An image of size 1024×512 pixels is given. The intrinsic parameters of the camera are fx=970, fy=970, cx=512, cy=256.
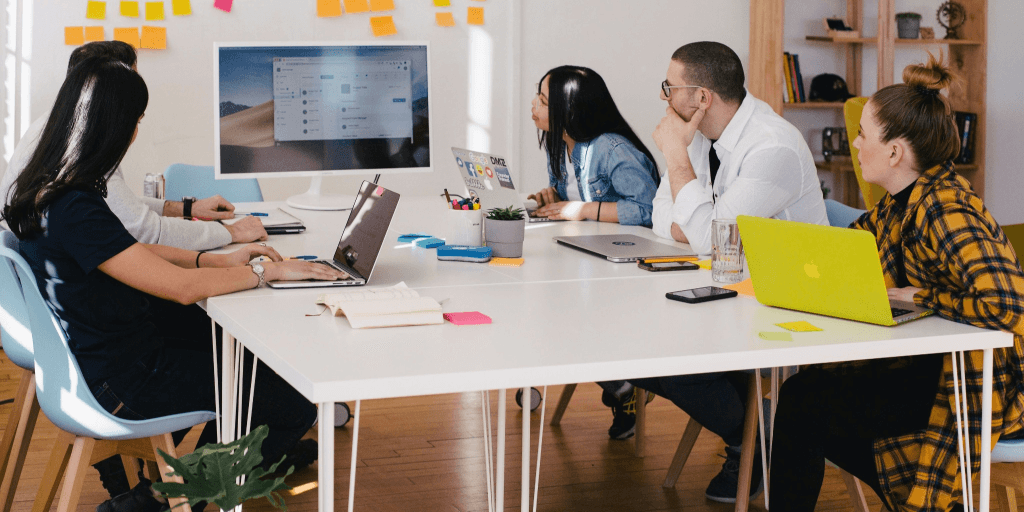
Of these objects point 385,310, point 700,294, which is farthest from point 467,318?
point 700,294

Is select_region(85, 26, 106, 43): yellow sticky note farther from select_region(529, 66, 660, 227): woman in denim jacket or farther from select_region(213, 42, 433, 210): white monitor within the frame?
select_region(529, 66, 660, 227): woman in denim jacket

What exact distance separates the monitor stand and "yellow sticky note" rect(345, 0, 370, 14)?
1413mm

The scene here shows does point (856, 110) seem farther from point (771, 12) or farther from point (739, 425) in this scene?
point (739, 425)

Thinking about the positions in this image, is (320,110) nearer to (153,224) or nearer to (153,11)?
(153,224)

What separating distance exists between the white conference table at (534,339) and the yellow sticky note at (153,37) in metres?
2.73

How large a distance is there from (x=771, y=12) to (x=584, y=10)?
979mm

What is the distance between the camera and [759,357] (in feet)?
4.52

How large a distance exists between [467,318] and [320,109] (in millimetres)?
1723

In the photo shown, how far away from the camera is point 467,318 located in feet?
5.07

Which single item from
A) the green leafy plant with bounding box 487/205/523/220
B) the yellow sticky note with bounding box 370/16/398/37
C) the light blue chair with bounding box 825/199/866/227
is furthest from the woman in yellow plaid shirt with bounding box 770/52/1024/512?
the yellow sticky note with bounding box 370/16/398/37

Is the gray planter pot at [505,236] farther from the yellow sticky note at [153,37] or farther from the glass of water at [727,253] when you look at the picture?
the yellow sticky note at [153,37]

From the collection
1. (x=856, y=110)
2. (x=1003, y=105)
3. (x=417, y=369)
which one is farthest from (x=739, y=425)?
(x=1003, y=105)

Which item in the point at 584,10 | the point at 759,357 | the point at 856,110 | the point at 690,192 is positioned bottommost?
the point at 759,357

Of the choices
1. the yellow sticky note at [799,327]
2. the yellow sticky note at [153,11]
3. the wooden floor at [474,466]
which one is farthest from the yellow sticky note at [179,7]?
the yellow sticky note at [799,327]
